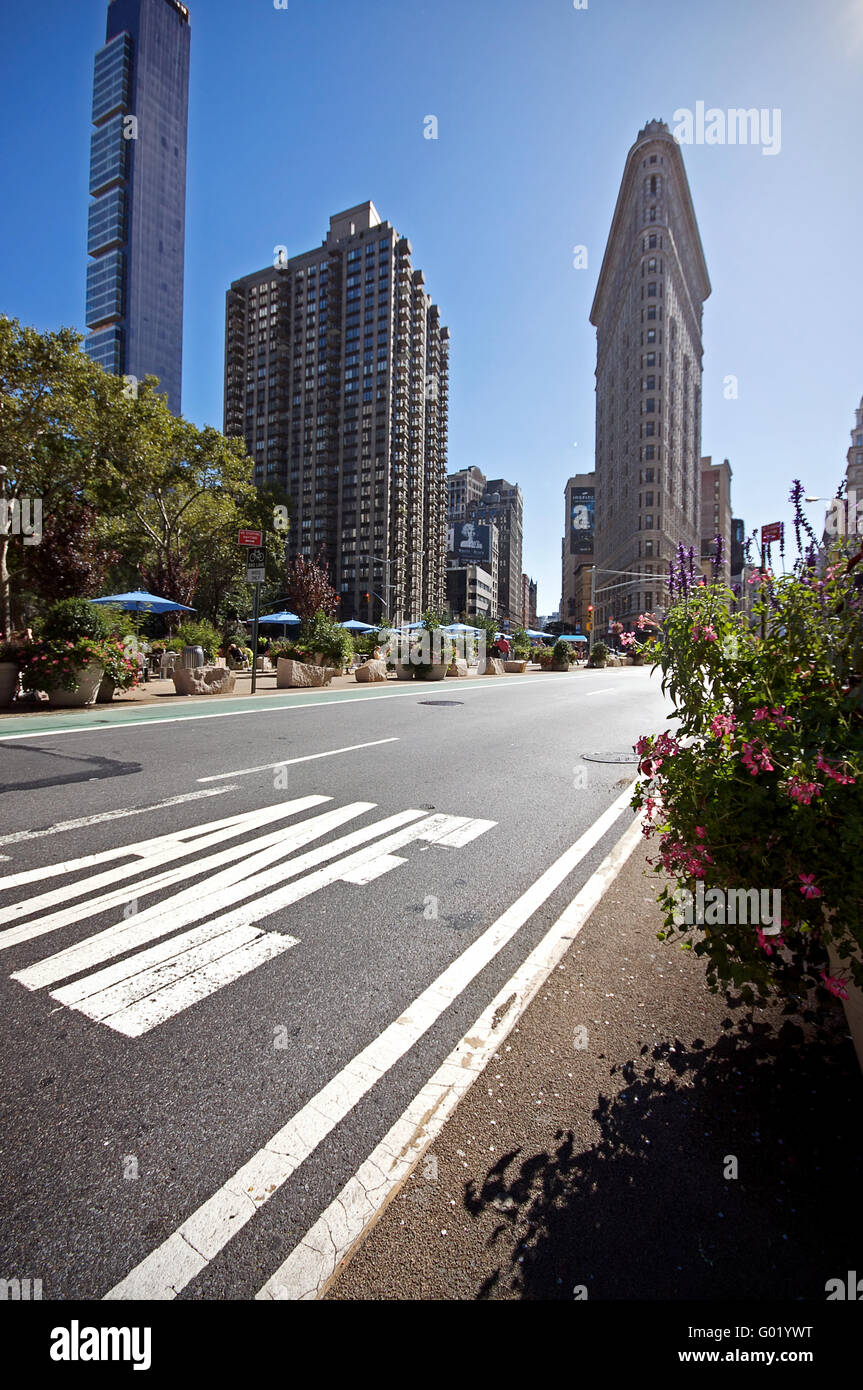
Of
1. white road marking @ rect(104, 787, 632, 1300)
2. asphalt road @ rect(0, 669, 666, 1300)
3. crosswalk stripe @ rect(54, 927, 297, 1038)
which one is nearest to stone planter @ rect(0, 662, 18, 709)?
asphalt road @ rect(0, 669, 666, 1300)

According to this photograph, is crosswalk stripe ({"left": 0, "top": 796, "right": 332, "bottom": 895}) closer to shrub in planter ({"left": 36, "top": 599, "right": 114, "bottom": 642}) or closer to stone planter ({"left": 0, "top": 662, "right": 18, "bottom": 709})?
shrub in planter ({"left": 36, "top": 599, "right": 114, "bottom": 642})

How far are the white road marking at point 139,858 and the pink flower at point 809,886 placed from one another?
3736 mm

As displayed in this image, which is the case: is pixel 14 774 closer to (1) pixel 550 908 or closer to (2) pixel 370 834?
(2) pixel 370 834

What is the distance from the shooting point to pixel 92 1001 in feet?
9.27

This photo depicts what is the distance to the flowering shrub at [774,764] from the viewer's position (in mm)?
2006

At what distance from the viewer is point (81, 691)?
1423 centimetres

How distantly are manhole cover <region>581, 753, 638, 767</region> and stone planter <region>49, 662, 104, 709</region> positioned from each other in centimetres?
1127

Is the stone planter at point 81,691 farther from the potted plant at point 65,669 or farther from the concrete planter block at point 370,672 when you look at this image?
the concrete planter block at point 370,672

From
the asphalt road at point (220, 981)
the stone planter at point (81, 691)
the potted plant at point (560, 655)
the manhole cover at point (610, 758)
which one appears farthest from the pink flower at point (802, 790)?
the potted plant at point (560, 655)

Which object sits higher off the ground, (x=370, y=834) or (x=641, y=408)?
(x=641, y=408)

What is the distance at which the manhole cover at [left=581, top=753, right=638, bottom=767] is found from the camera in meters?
9.20

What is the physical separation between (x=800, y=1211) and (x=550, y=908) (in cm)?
224

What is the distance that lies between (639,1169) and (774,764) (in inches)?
55.2
